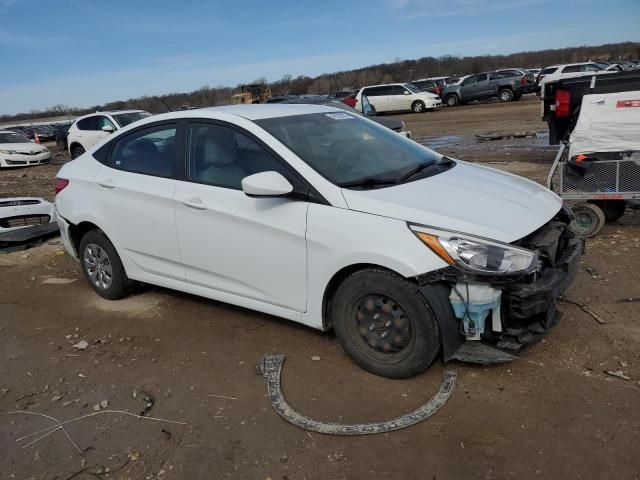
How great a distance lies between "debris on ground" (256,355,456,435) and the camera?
3.03 meters

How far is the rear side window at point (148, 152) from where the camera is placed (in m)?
4.38

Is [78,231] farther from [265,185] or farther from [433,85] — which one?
[433,85]

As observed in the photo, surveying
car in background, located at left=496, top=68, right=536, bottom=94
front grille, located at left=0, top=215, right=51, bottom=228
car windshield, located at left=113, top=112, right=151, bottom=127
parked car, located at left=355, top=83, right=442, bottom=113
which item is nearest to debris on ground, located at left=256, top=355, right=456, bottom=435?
front grille, located at left=0, top=215, right=51, bottom=228

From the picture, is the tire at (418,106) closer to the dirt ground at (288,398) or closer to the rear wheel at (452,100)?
the rear wheel at (452,100)

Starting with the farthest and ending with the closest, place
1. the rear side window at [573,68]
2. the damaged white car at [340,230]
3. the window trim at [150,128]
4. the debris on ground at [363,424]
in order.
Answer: the rear side window at [573,68], the window trim at [150,128], the damaged white car at [340,230], the debris on ground at [363,424]

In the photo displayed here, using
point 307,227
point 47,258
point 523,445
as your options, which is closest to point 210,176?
point 307,227

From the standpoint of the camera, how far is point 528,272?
3.07 metres

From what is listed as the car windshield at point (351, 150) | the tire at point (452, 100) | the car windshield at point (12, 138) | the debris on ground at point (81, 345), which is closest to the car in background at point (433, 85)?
the tire at point (452, 100)

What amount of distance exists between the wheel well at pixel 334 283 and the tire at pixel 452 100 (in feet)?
103

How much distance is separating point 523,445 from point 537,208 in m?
1.54

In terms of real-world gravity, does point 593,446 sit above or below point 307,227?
below

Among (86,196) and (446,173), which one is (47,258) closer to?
(86,196)

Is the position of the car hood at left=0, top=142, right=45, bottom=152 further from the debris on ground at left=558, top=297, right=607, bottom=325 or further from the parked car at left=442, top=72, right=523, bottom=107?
the parked car at left=442, top=72, right=523, bottom=107

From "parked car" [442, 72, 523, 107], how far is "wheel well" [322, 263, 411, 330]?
3003 cm
